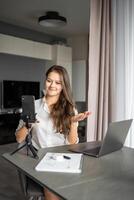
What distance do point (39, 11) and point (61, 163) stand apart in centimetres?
338

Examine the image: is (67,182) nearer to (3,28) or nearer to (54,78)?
(54,78)

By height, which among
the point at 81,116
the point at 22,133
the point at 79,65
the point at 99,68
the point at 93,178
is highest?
the point at 79,65

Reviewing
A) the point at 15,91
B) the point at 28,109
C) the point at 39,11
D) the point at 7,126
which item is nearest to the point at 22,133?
the point at 28,109

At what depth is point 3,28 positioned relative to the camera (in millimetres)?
4730

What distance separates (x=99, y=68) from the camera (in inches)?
85.7

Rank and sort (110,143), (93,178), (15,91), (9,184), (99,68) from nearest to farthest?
(93,178) < (110,143) < (99,68) < (9,184) < (15,91)

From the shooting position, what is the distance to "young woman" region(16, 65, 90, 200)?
1604 millimetres

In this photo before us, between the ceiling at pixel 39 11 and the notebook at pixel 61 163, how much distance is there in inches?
115

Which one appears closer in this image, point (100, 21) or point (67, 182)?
point (67, 182)

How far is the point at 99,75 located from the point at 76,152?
3.31 ft

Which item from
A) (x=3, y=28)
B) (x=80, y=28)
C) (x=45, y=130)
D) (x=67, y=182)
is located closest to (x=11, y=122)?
(x=3, y=28)

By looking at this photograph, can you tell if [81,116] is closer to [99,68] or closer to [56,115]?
[56,115]

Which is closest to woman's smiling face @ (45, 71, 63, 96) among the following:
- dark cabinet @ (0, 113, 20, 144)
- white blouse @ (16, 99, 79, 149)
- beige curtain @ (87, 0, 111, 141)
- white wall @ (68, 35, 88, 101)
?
white blouse @ (16, 99, 79, 149)

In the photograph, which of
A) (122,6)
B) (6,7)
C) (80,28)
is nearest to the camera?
(122,6)
